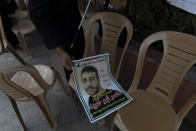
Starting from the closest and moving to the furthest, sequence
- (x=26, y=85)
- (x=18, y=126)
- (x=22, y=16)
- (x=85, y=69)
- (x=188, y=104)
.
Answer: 1. (x=188, y=104)
2. (x=85, y=69)
3. (x=26, y=85)
4. (x=18, y=126)
5. (x=22, y=16)

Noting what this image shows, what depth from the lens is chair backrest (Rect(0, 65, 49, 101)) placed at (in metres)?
0.89

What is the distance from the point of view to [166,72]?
103 centimetres

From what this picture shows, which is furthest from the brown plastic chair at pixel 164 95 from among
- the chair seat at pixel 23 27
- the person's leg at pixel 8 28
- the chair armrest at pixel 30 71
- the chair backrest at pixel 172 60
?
the person's leg at pixel 8 28

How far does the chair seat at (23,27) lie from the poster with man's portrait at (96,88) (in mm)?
1382

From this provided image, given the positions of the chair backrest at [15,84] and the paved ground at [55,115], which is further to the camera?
the paved ground at [55,115]

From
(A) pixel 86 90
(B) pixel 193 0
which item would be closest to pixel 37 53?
(A) pixel 86 90

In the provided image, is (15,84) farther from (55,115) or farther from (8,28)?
(8,28)

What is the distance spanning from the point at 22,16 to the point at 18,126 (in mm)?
1549

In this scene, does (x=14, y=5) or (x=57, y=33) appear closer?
(x=57, y=33)

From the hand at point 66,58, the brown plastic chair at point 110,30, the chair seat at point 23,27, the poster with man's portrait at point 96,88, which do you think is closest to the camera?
the poster with man's portrait at point 96,88

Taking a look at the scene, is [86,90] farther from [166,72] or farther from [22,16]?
[22,16]

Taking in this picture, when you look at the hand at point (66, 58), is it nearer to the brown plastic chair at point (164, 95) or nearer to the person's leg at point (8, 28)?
the brown plastic chair at point (164, 95)

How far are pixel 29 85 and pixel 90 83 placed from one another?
0.58m

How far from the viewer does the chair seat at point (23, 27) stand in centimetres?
196
